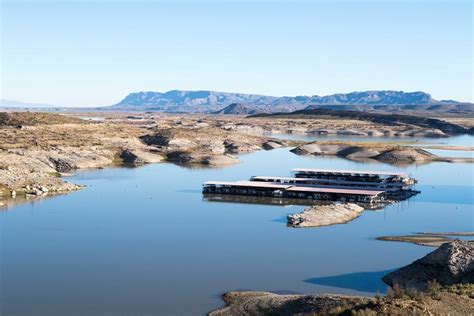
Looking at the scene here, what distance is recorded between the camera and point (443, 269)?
79.3ft

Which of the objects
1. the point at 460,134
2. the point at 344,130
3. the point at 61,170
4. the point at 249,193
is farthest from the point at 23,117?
the point at 460,134

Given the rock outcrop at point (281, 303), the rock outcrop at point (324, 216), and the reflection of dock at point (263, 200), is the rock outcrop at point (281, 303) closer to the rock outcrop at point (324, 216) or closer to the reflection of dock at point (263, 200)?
the rock outcrop at point (324, 216)

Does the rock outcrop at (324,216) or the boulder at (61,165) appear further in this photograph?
the boulder at (61,165)

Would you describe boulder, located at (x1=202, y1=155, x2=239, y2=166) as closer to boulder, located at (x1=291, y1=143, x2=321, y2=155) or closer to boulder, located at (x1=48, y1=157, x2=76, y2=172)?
boulder, located at (x1=291, y1=143, x2=321, y2=155)

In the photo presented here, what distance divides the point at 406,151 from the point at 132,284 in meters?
59.3

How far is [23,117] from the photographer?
95.2 metres

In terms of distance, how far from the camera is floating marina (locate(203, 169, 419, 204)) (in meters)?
49.2

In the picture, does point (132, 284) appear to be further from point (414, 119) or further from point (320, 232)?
point (414, 119)

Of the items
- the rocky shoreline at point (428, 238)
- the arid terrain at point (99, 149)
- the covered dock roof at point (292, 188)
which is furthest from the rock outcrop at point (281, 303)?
the arid terrain at point (99, 149)

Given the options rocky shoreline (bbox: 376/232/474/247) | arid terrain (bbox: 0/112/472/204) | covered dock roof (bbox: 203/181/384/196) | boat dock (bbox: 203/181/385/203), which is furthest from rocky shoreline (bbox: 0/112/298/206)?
rocky shoreline (bbox: 376/232/474/247)

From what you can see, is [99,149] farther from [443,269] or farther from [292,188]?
[443,269]

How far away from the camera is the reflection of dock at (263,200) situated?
47.2 meters

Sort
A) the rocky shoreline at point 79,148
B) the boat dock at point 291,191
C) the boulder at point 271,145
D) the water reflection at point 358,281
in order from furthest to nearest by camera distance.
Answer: the boulder at point 271,145 < the rocky shoreline at point 79,148 < the boat dock at point 291,191 < the water reflection at point 358,281

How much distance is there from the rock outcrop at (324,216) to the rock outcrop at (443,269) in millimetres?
12498
